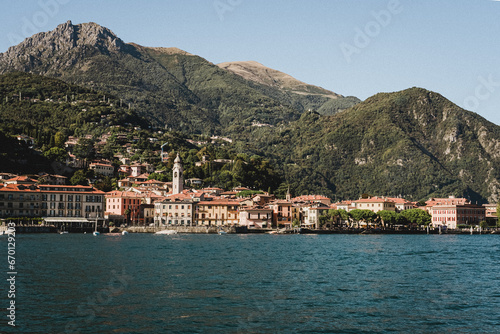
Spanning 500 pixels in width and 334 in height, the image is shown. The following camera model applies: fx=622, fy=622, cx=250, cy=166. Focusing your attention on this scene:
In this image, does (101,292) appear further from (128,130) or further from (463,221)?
(128,130)

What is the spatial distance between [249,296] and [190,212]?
263 feet

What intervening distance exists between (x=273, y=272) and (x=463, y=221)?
98759 millimetres

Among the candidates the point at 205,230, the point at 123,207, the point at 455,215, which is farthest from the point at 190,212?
the point at 455,215

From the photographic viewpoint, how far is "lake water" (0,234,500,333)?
20.2 m

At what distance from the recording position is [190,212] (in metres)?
105

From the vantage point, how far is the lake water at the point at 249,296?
66.4 ft

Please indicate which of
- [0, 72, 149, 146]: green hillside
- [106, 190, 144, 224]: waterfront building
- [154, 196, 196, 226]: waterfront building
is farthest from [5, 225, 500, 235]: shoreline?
[0, 72, 149, 146]: green hillside

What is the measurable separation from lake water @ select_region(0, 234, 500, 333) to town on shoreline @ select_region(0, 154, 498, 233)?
175 feet

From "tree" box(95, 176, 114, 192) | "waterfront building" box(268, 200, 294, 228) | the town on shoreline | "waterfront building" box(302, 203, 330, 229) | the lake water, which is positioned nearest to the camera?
the lake water

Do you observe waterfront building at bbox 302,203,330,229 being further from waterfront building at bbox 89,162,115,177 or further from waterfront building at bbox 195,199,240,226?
waterfront building at bbox 89,162,115,177

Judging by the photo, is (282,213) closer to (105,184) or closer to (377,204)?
(377,204)

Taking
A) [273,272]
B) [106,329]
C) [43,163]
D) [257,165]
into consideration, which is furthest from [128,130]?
[106,329]

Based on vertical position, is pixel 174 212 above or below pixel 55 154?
below

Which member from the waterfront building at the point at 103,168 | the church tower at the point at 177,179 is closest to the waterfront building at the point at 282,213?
the church tower at the point at 177,179
